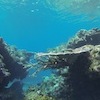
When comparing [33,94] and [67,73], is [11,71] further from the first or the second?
[67,73]

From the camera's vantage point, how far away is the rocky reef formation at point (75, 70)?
8.88 metres

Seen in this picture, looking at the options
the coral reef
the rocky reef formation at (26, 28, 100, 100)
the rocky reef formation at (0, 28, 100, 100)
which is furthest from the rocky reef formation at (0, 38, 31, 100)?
the rocky reef formation at (26, 28, 100, 100)

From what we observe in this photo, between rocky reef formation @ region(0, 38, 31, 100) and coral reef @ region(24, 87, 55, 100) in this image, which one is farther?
rocky reef formation @ region(0, 38, 31, 100)

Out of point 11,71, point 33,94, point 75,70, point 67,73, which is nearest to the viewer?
point 75,70

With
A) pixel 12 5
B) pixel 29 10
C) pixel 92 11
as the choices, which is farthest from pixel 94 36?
pixel 29 10

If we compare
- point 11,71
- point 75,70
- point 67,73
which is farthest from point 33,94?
point 11,71

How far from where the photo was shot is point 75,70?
9.88 meters

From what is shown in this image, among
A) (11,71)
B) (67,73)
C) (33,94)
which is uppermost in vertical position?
(11,71)

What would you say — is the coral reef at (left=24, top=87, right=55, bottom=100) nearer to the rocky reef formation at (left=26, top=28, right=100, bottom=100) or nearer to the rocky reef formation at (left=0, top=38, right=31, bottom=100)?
the rocky reef formation at (left=26, top=28, right=100, bottom=100)

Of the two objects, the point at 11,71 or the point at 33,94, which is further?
the point at 11,71

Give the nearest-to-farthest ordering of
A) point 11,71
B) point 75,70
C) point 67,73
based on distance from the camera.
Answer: point 75,70, point 67,73, point 11,71

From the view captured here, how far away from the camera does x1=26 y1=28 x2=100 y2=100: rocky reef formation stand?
8.88 metres

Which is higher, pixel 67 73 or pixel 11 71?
pixel 11 71

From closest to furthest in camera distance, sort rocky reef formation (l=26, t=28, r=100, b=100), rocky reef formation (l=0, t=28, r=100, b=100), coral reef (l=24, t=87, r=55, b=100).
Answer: rocky reef formation (l=26, t=28, r=100, b=100) < rocky reef formation (l=0, t=28, r=100, b=100) < coral reef (l=24, t=87, r=55, b=100)
